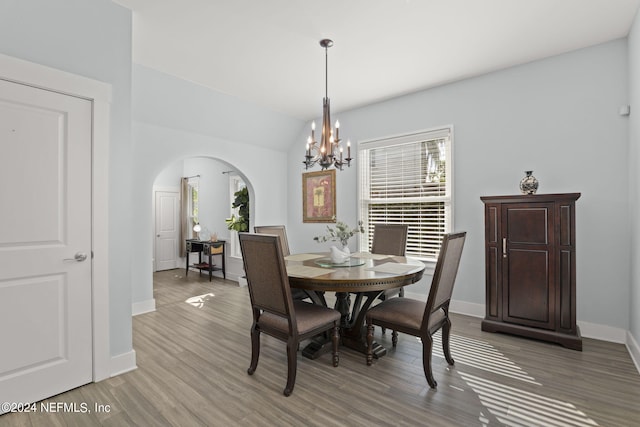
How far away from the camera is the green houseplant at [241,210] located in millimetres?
5719

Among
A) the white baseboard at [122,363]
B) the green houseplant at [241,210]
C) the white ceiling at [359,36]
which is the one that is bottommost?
the white baseboard at [122,363]

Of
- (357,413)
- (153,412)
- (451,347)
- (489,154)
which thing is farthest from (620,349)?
(153,412)

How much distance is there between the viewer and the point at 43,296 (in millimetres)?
2074

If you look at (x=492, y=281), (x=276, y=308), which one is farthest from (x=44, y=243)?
(x=492, y=281)

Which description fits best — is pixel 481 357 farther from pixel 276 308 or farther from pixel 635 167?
pixel 635 167

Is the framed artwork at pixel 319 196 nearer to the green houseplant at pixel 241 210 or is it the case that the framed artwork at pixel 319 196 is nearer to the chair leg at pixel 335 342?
the green houseplant at pixel 241 210

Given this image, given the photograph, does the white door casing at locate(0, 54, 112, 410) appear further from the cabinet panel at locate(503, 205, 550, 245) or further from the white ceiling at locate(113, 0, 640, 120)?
the cabinet panel at locate(503, 205, 550, 245)

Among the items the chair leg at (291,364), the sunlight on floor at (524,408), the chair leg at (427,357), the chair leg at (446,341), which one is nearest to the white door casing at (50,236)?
the chair leg at (291,364)

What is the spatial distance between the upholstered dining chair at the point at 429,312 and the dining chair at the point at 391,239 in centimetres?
112

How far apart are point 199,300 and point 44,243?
8.67 feet

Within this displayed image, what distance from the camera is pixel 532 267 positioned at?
9.87ft

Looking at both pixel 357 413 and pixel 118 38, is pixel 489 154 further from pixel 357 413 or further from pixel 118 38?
pixel 118 38

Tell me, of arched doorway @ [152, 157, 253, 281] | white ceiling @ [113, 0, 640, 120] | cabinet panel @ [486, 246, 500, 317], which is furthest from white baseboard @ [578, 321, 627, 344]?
arched doorway @ [152, 157, 253, 281]

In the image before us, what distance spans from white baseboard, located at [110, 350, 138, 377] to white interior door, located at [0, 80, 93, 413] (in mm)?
151
